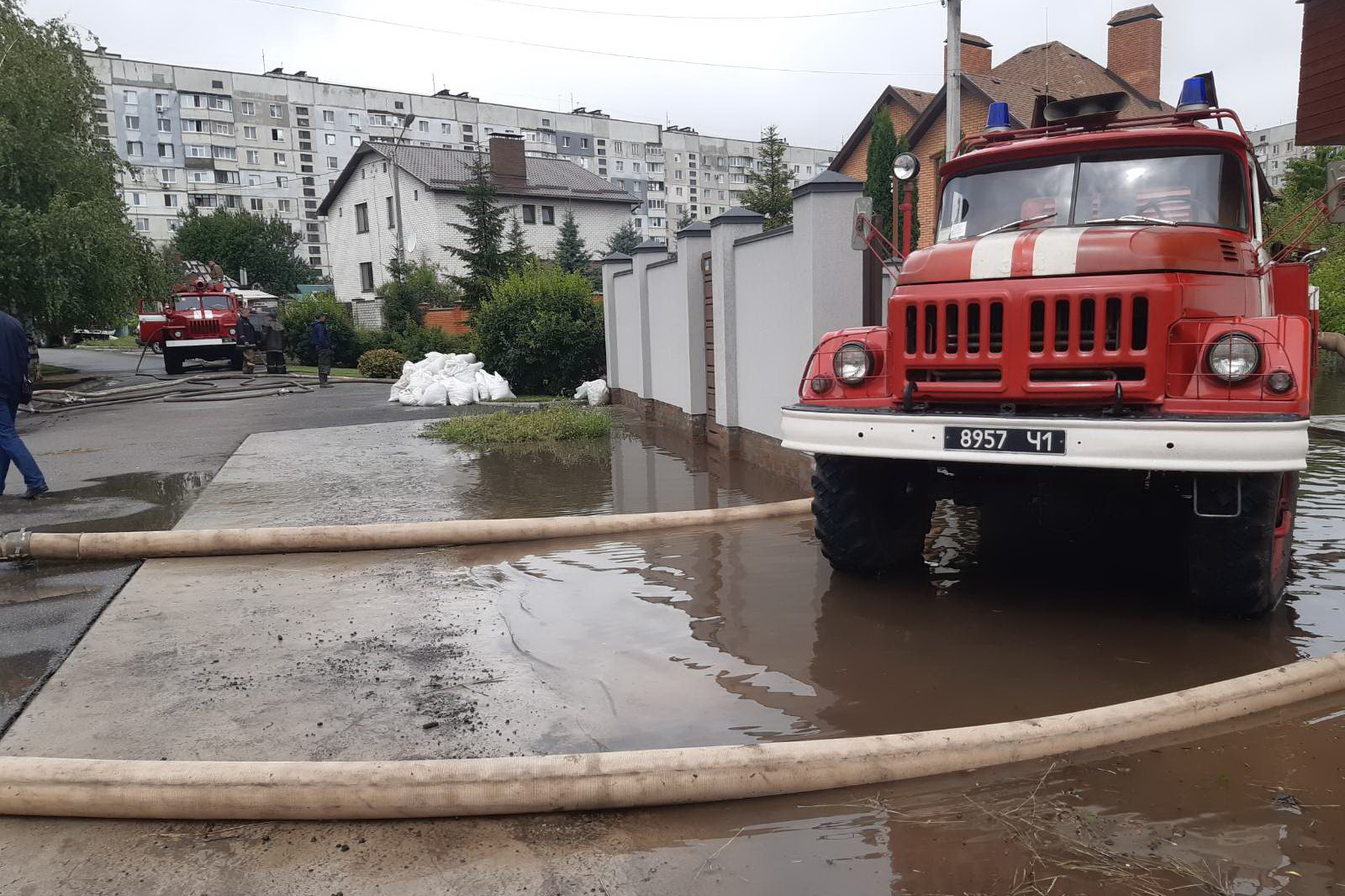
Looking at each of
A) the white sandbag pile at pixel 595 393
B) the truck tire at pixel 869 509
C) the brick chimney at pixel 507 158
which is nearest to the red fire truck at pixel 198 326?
the white sandbag pile at pixel 595 393

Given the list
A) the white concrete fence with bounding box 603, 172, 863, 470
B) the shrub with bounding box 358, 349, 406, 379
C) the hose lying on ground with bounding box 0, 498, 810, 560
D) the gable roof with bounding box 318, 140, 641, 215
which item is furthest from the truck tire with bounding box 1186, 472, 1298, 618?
the gable roof with bounding box 318, 140, 641, 215

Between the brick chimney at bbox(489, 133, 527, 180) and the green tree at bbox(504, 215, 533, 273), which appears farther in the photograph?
the brick chimney at bbox(489, 133, 527, 180)

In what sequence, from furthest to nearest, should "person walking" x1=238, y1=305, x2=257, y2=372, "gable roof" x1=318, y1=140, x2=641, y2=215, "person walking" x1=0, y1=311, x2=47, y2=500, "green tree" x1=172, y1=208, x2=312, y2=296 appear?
"green tree" x1=172, y1=208, x2=312, y2=296
"gable roof" x1=318, y1=140, x2=641, y2=215
"person walking" x1=238, y1=305, x2=257, y2=372
"person walking" x1=0, y1=311, x2=47, y2=500

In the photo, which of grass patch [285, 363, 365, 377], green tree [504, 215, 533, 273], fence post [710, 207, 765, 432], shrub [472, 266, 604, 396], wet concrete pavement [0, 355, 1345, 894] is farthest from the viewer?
green tree [504, 215, 533, 273]

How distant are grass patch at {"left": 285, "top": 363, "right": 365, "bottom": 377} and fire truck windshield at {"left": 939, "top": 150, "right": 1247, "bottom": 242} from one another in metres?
22.1

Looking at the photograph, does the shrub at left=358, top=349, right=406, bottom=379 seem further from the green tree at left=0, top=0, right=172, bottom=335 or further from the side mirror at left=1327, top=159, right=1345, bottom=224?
the side mirror at left=1327, top=159, right=1345, bottom=224

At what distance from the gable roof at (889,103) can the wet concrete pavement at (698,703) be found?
26.7 meters

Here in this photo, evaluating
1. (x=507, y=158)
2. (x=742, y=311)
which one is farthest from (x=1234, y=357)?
(x=507, y=158)

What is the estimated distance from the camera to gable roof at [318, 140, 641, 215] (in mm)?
39250

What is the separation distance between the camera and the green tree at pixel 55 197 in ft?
57.9

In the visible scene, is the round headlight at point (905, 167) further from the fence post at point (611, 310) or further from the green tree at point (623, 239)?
Answer: the green tree at point (623, 239)

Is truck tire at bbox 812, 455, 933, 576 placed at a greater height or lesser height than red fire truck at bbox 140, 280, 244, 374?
lesser

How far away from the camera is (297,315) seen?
29812 millimetres

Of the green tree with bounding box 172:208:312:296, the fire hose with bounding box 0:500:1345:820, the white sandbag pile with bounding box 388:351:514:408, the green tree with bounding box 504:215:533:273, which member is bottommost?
the fire hose with bounding box 0:500:1345:820
